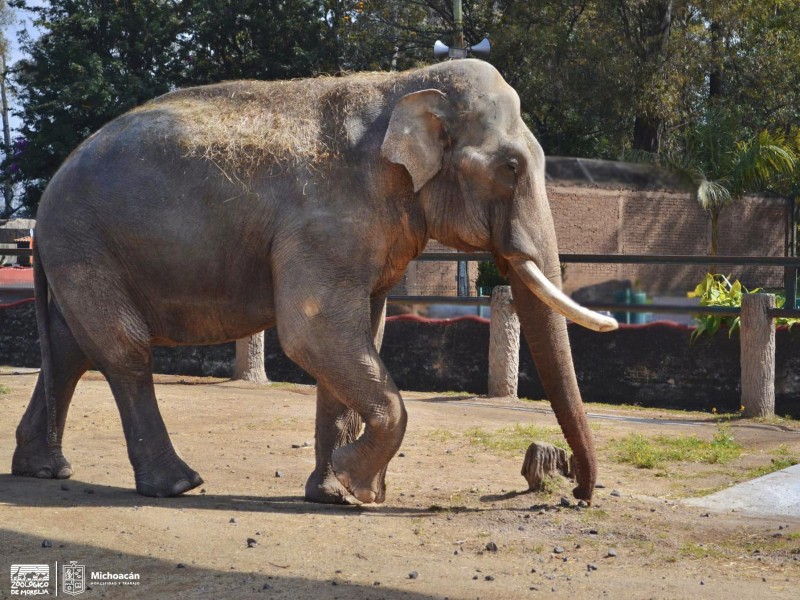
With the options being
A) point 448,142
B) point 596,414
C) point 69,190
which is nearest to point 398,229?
point 448,142

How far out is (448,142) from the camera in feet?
19.1

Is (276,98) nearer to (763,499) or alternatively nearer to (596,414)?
(763,499)

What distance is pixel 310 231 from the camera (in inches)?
219

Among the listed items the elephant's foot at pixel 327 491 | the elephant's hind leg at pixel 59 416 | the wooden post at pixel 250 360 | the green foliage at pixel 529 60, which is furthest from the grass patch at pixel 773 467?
the green foliage at pixel 529 60

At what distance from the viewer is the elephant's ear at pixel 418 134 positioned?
5.62 metres

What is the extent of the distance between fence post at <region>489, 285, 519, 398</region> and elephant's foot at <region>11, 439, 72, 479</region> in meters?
5.55

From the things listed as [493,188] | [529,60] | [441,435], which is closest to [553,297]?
[493,188]

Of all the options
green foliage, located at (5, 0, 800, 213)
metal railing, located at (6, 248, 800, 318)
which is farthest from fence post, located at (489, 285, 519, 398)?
green foliage, located at (5, 0, 800, 213)

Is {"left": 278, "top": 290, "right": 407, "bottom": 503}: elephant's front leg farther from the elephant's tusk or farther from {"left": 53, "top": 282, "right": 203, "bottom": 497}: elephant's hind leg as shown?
{"left": 53, "top": 282, "right": 203, "bottom": 497}: elephant's hind leg

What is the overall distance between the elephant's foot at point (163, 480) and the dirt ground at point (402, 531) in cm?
10

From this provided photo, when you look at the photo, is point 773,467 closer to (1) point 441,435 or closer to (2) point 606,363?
(1) point 441,435

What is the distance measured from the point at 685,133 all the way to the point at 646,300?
577 inches

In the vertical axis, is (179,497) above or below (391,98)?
below

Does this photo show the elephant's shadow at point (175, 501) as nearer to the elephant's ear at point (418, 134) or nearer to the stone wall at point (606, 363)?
the elephant's ear at point (418, 134)
